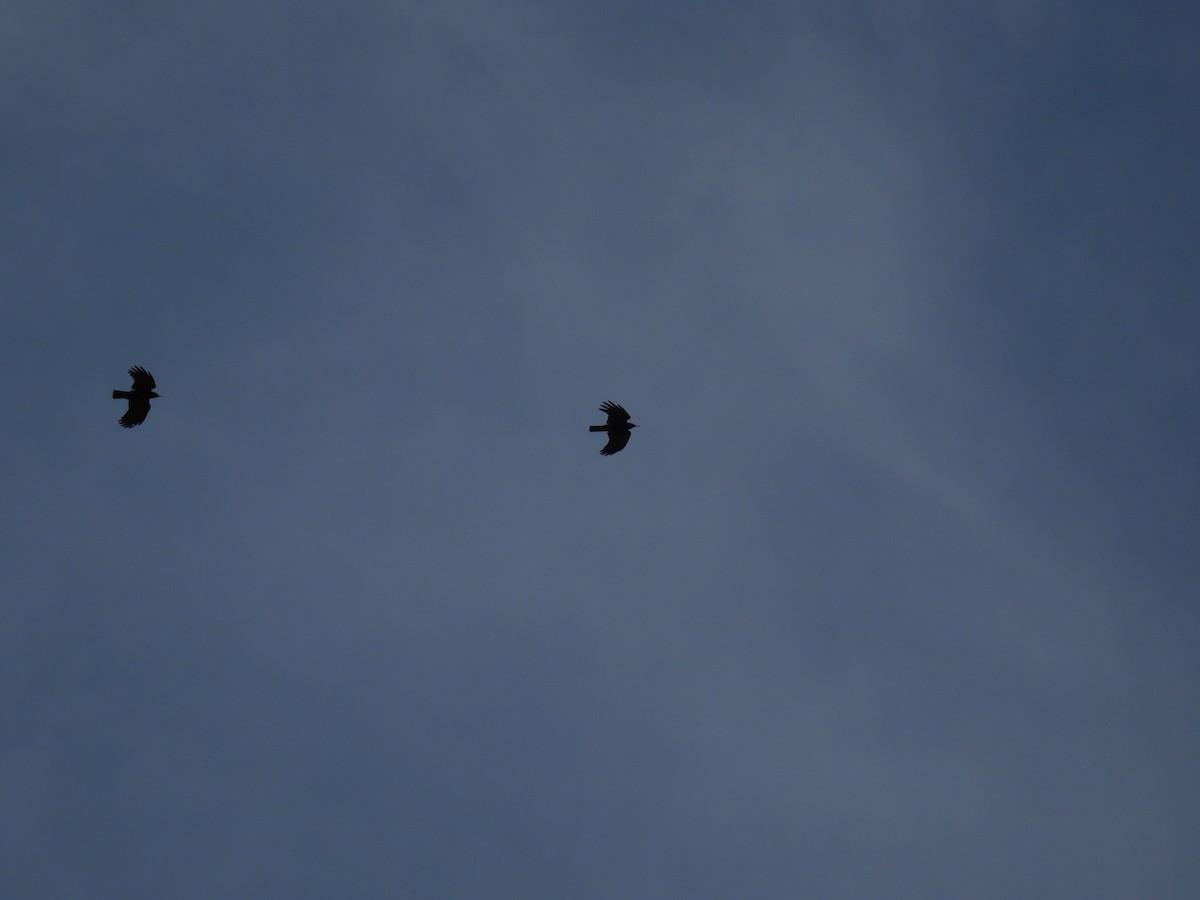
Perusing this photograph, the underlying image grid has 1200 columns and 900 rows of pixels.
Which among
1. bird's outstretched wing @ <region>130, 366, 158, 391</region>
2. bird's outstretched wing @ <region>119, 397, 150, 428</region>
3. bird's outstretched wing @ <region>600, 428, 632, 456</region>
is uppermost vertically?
bird's outstretched wing @ <region>600, 428, 632, 456</region>

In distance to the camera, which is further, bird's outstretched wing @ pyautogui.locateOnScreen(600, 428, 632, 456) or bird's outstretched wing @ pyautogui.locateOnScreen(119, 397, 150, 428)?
bird's outstretched wing @ pyautogui.locateOnScreen(119, 397, 150, 428)

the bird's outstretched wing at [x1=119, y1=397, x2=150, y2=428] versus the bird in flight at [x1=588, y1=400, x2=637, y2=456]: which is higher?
the bird in flight at [x1=588, y1=400, x2=637, y2=456]

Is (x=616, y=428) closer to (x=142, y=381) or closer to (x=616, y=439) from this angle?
(x=616, y=439)

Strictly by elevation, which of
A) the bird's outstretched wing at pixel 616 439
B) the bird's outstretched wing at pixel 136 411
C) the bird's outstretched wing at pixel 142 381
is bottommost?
the bird's outstretched wing at pixel 136 411

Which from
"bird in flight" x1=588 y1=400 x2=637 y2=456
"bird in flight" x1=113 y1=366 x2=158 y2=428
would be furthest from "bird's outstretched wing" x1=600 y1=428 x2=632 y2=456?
"bird in flight" x1=113 y1=366 x2=158 y2=428

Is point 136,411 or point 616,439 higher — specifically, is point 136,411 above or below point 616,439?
below

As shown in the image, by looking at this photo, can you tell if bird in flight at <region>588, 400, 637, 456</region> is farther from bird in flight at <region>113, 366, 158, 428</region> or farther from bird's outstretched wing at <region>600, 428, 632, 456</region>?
bird in flight at <region>113, 366, 158, 428</region>

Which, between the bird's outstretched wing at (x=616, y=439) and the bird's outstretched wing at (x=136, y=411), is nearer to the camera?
the bird's outstretched wing at (x=616, y=439)

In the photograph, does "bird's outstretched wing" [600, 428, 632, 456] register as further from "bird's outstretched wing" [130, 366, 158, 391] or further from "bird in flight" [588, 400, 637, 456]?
"bird's outstretched wing" [130, 366, 158, 391]

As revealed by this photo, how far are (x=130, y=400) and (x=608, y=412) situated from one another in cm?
2401

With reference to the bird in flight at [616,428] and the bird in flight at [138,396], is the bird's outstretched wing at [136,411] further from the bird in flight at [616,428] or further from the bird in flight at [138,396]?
the bird in flight at [616,428]

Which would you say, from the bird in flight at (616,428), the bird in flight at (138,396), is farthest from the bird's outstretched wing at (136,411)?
the bird in flight at (616,428)

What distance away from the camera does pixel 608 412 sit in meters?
55.4

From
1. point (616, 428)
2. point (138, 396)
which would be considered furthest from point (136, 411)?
point (616, 428)
